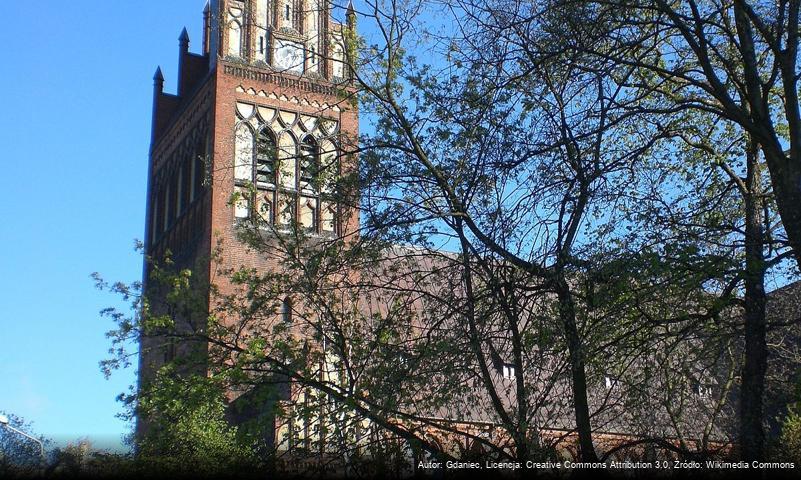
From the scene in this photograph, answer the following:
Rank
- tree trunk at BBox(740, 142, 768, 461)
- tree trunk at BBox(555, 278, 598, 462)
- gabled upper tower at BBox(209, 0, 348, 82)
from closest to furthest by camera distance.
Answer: tree trunk at BBox(555, 278, 598, 462) < tree trunk at BBox(740, 142, 768, 461) < gabled upper tower at BBox(209, 0, 348, 82)

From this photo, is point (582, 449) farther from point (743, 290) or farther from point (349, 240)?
point (349, 240)

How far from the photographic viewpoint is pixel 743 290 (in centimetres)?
1323

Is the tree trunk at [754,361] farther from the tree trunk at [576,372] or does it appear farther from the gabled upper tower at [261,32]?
the gabled upper tower at [261,32]

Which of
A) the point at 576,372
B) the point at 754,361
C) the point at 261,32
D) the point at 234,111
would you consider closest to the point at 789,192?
the point at 754,361

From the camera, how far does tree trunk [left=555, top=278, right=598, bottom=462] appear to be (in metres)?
12.2

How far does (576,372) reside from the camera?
41.1 ft

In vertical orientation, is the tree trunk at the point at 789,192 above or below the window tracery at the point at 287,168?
below

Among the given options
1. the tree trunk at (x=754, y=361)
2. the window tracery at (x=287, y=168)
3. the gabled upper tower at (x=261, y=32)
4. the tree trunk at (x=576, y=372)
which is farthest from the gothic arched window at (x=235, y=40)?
the tree trunk at (x=754, y=361)

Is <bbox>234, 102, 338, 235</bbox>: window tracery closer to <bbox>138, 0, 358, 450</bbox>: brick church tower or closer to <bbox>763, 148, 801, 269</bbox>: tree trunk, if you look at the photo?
<bbox>138, 0, 358, 450</bbox>: brick church tower

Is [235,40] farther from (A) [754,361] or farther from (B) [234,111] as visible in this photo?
(A) [754,361]

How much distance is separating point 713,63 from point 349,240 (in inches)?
234

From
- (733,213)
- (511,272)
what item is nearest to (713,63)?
(733,213)

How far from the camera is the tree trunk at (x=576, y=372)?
1216cm

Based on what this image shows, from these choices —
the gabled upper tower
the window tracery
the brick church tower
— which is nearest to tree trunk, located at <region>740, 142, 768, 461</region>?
the window tracery
